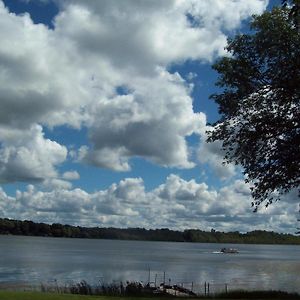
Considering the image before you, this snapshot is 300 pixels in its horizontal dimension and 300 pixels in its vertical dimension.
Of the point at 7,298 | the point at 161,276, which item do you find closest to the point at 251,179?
the point at 7,298

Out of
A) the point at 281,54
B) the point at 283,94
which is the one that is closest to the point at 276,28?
the point at 281,54

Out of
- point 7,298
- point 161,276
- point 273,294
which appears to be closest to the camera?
point 7,298

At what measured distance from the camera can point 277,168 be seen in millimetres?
27203

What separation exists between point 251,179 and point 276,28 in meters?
8.05

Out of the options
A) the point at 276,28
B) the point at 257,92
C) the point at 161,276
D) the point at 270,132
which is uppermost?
the point at 276,28

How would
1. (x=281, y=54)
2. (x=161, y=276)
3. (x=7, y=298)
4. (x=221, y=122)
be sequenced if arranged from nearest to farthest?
(x=7, y=298) < (x=281, y=54) < (x=221, y=122) < (x=161, y=276)

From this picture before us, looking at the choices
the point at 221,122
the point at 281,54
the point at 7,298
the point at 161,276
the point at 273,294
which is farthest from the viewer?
the point at 161,276

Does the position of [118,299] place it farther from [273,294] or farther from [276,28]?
[276,28]

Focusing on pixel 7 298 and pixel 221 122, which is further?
pixel 221 122

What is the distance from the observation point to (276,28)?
25656 millimetres

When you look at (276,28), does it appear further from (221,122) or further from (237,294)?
(237,294)

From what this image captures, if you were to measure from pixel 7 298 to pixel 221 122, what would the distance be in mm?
13907

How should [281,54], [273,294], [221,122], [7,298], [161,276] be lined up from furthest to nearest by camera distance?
[161,276]
[273,294]
[221,122]
[281,54]
[7,298]

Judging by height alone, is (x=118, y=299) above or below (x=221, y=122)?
below
